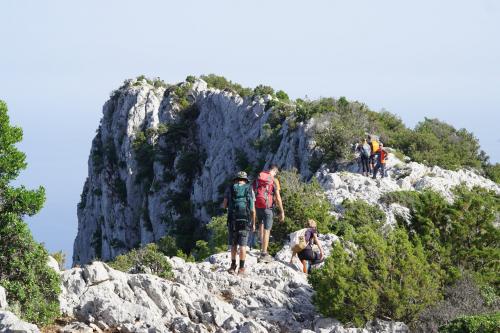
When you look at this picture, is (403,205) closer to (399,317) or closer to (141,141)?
(399,317)

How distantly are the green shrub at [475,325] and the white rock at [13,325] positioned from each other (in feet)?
22.0

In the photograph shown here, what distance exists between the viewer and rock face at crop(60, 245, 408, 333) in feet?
41.3

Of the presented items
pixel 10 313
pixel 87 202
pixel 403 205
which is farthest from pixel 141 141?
pixel 10 313

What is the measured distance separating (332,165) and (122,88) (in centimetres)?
3886

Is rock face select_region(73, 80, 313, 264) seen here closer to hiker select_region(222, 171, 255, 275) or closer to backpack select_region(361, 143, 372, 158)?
backpack select_region(361, 143, 372, 158)

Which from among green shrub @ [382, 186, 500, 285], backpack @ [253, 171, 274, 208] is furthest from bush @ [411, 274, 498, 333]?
backpack @ [253, 171, 274, 208]

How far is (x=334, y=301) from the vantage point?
1339 centimetres

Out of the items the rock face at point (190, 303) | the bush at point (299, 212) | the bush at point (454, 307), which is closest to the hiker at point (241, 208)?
the rock face at point (190, 303)

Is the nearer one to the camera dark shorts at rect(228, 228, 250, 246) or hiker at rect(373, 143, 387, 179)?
dark shorts at rect(228, 228, 250, 246)

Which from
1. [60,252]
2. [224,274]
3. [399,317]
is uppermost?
[60,252]

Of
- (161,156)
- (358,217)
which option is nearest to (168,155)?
(161,156)

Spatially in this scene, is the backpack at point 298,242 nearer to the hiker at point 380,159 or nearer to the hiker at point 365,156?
the hiker at point 380,159

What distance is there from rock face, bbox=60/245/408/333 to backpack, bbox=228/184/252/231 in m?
1.17

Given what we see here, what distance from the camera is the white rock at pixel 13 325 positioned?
35.1ft
